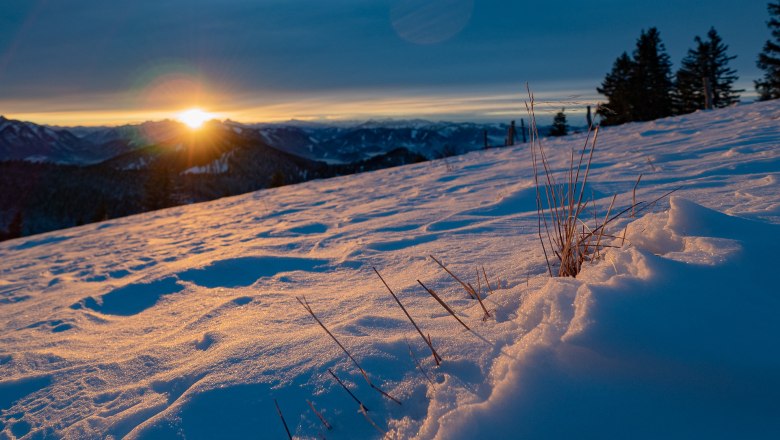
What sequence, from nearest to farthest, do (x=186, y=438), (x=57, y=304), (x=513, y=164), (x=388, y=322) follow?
(x=186, y=438) → (x=388, y=322) → (x=57, y=304) → (x=513, y=164)

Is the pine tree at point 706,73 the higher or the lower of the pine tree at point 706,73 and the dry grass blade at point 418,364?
the higher

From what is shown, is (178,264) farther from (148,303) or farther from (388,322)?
(388,322)

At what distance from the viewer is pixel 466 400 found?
104cm

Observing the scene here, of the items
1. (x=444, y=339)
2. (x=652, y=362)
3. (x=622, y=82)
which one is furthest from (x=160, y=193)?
(x=652, y=362)

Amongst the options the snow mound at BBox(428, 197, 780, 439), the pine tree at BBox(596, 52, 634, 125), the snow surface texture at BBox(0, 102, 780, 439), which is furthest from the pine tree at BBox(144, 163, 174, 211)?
the snow mound at BBox(428, 197, 780, 439)

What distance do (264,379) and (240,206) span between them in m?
6.26

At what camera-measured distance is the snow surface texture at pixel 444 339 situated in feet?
3.03

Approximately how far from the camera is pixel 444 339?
1344 millimetres

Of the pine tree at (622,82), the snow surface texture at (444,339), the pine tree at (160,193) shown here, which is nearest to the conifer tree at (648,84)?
the pine tree at (622,82)

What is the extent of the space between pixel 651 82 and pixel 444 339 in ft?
131

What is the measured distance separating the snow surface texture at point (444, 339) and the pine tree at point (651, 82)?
35706 millimetres

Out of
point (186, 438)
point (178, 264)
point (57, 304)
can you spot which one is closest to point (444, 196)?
point (178, 264)

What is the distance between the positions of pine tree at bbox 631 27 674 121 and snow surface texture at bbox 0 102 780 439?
117ft

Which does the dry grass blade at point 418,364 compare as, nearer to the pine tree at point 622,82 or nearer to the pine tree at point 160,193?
the pine tree at point 622,82
